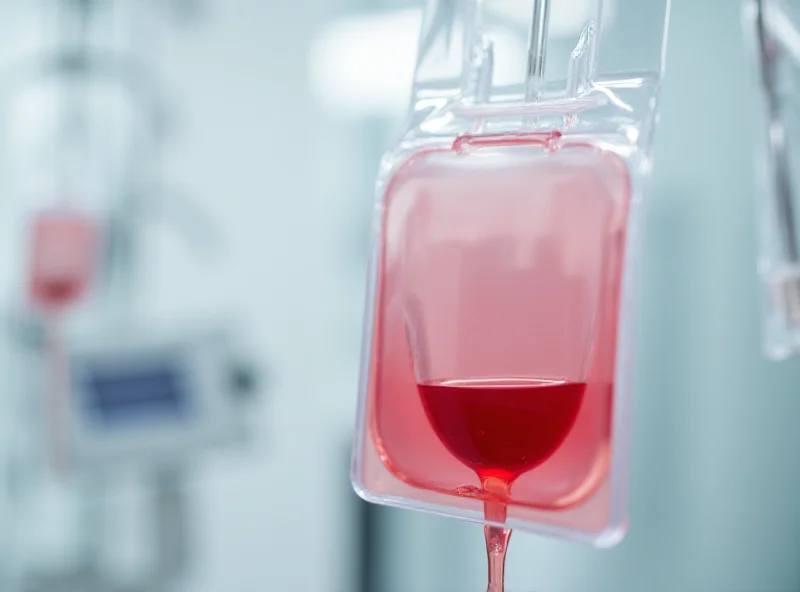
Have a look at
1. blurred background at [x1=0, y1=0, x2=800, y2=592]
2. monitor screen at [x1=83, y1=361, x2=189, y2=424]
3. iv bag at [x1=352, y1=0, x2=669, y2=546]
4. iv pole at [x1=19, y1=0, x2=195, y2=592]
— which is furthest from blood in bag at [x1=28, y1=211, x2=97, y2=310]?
iv bag at [x1=352, y1=0, x2=669, y2=546]

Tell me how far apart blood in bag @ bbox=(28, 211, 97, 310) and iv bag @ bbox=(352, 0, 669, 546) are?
4.87 feet

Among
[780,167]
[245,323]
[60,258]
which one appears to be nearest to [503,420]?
[780,167]

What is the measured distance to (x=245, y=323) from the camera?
2.63m

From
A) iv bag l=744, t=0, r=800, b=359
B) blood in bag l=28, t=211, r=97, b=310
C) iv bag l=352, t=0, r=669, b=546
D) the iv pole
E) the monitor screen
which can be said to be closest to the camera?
iv bag l=352, t=0, r=669, b=546

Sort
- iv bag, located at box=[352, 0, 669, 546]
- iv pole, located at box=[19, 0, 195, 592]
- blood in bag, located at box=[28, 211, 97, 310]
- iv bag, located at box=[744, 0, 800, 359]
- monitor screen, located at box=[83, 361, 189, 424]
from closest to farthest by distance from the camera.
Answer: iv bag, located at box=[352, 0, 669, 546], iv bag, located at box=[744, 0, 800, 359], blood in bag, located at box=[28, 211, 97, 310], monitor screen, located at box=[83, 361, 189, 424], iv pole, located at box=[19, 0, 195, 592]

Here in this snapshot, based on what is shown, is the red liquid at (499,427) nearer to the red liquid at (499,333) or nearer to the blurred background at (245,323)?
the red liquid at (499,333)

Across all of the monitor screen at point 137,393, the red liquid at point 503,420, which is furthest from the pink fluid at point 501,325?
the monitor screen at point 137,393

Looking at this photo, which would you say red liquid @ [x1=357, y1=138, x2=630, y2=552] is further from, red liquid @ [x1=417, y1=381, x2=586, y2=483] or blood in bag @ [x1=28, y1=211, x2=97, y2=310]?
blood in bag @ [x1=28, y1=211, x2=97, y2=310]

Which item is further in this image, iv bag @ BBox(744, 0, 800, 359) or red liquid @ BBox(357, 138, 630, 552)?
iv bag @ BBox(744, 0, 800, 359)

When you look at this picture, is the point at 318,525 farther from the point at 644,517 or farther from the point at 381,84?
the point at 381,84

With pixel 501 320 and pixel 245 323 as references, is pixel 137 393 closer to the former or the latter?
pixel 245 323

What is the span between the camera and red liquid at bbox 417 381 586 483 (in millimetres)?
380

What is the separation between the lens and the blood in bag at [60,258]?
69.9 inches

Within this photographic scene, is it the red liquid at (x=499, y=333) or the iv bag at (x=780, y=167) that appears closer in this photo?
the red liquid at (x=499, y=333)
